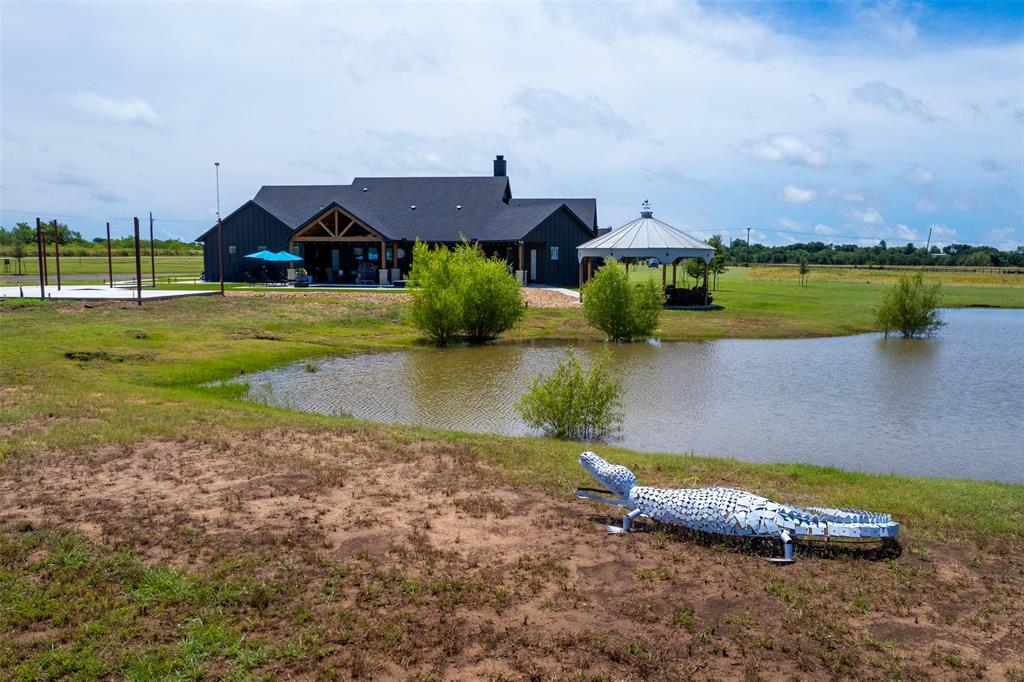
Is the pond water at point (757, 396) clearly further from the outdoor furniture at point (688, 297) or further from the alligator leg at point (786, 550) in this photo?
the outdoor furniture at point (688, 297)

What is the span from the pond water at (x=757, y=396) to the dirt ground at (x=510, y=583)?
14.9 ft

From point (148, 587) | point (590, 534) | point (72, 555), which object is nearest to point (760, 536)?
point (590, 534)

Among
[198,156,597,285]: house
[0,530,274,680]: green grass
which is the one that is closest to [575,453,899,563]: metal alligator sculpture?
[0,530,274,680]: green grass

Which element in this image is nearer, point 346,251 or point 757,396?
point 757,396

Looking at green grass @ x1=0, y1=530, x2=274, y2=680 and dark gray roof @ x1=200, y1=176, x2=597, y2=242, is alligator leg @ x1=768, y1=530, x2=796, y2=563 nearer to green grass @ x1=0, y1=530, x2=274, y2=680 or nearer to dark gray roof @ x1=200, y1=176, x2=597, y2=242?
green grass @ x1=0, y1=530, x2=274, y2=680

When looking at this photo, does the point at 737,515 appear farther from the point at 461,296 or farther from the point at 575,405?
the point at 461,296

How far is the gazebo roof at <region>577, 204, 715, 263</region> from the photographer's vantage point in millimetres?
34156

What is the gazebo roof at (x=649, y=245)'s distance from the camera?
34156mm

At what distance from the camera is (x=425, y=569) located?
20.5 ft

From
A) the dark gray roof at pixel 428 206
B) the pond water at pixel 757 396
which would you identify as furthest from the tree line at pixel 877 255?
the pond water at pixel 757 396

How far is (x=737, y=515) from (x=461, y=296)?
17.7m

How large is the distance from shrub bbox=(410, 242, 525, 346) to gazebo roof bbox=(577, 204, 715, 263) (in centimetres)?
1009

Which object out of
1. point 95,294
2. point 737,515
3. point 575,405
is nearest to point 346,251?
point 95,294

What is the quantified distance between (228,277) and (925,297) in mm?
35278
